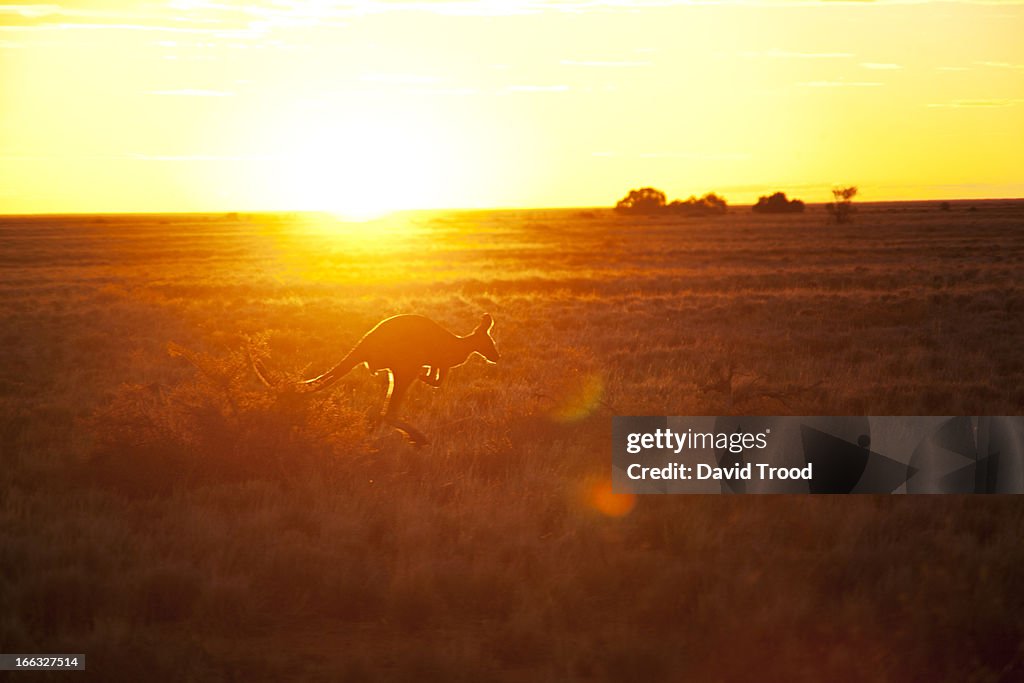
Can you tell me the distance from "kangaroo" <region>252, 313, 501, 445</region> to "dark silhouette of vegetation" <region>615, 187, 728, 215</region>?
127050mm

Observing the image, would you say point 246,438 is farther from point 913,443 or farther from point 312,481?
point 913,443

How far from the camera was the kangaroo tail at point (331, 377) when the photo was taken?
8414 mm

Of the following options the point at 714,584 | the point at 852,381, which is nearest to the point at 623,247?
the point at 852,381

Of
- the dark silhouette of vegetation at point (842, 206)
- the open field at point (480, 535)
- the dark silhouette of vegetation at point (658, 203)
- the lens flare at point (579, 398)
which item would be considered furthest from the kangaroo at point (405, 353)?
the dark silhouette of vegetation at point (658, 203)

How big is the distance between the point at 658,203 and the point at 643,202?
7.67 ft

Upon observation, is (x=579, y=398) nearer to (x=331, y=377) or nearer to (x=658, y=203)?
(x=331, y=377)

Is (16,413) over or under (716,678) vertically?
over

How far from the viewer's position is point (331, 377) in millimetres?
8547

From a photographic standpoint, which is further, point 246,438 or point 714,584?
point 246,438

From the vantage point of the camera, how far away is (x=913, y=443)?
8.72 metres

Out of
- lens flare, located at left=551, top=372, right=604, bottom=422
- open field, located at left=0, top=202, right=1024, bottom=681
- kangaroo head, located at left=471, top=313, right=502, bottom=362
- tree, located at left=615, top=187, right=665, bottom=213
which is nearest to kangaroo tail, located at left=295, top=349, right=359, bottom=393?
open field, located at left=0, top=202, right=1024, bottom=681

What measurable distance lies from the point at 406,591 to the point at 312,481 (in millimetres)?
2381

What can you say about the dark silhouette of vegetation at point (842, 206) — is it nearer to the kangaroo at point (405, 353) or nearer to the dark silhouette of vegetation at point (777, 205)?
the dark silhouette of vegetation at point (777, 205)

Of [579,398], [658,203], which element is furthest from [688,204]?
[579,398]
